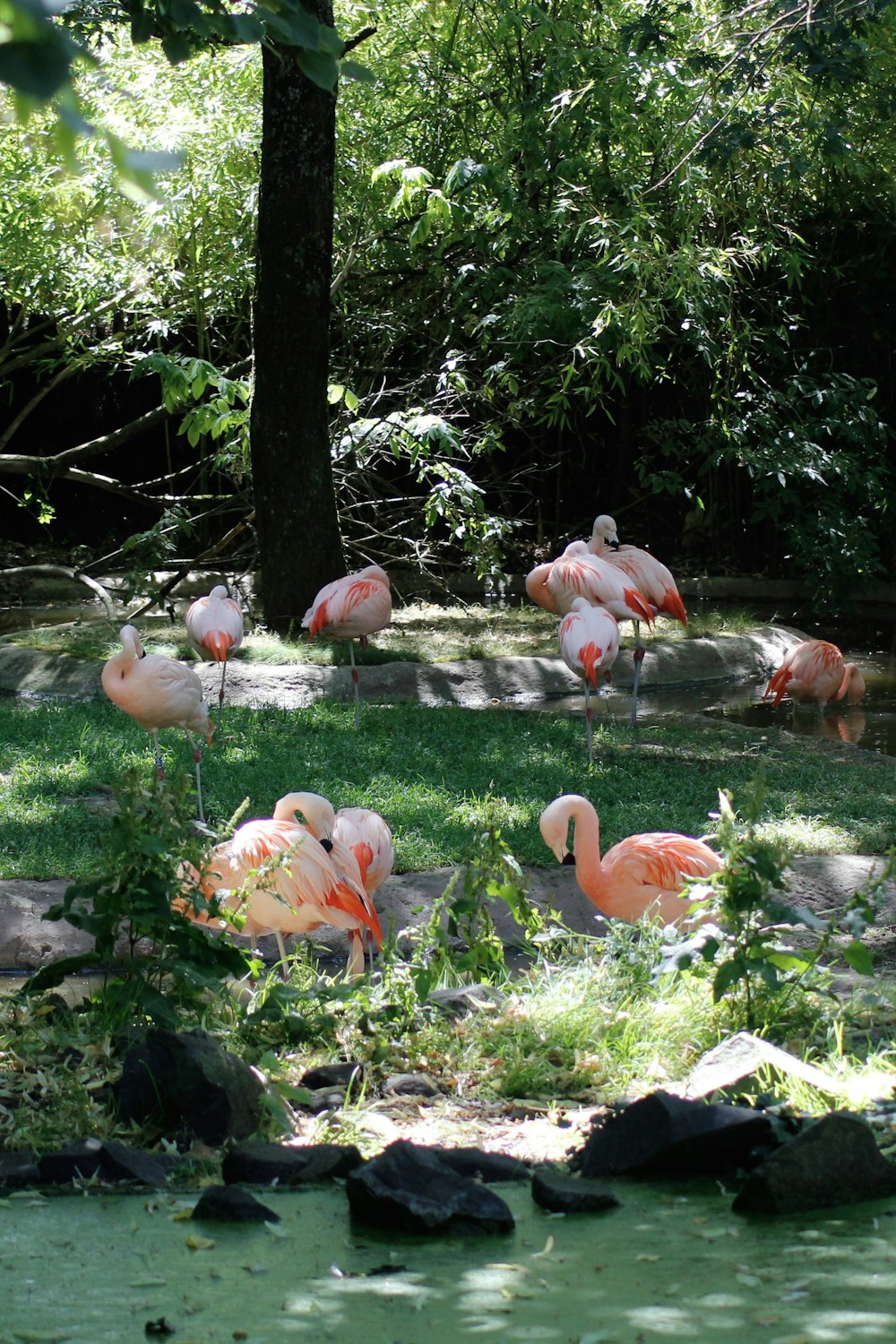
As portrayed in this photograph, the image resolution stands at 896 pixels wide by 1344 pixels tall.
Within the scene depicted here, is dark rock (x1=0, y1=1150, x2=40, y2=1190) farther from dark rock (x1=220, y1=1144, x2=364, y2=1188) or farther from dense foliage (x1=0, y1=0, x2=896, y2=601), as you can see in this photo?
dense foliage (x1=0, y1=0, x2=896, y2=601)

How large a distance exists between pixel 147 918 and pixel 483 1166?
928 millimetres

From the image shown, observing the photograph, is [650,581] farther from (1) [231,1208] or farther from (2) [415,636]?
(1) [231,1208]

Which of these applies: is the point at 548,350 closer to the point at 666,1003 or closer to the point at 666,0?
the point at 666,0

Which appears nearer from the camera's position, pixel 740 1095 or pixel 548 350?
pixel 740 1095

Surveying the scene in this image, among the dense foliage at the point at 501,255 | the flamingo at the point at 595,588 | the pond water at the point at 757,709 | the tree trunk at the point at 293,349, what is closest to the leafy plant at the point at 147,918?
the pond water at the point at 757,709

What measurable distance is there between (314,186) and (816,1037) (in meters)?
6.95

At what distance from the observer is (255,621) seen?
393 inches

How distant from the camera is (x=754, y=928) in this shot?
121 inches

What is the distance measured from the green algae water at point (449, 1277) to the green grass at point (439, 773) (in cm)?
236

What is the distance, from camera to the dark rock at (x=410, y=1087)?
3.27 m

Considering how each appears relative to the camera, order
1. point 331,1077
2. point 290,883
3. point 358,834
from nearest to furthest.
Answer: point 331,1077 → point 290,883 → point 358,834

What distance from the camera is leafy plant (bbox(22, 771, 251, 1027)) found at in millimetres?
3168

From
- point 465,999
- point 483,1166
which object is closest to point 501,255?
point 465,999

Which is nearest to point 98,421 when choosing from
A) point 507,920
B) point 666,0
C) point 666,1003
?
point 666,0
